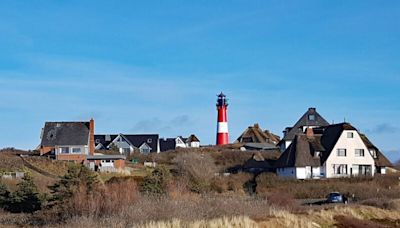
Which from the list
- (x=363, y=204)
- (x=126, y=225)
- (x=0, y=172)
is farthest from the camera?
(x=0, y=172)

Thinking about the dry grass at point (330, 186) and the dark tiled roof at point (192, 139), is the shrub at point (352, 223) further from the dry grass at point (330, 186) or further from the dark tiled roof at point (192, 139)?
the dark tiled roof at point (192, 139)

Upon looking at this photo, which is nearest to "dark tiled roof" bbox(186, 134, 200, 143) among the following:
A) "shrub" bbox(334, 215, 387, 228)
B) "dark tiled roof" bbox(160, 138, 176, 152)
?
"dark tiled roof" bbox(160, 138, 176, 152)

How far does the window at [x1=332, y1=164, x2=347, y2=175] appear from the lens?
61781mm

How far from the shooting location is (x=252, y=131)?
102 m

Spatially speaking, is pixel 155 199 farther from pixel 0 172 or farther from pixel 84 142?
pixel 84 142

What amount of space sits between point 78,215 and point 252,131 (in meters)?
73.6

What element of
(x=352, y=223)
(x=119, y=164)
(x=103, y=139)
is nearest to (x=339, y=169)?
(x=119, y=164)

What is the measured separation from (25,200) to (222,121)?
2063 inches

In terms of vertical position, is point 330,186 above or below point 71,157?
below

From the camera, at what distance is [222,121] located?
89.4 m

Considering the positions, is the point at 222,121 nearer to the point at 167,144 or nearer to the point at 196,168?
the point at 167,144

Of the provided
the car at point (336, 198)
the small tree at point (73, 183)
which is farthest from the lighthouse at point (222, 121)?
the small tree at point (73, 183)

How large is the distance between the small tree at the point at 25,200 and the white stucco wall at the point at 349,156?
101 feet

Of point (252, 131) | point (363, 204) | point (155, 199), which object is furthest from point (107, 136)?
point (155, 199)
